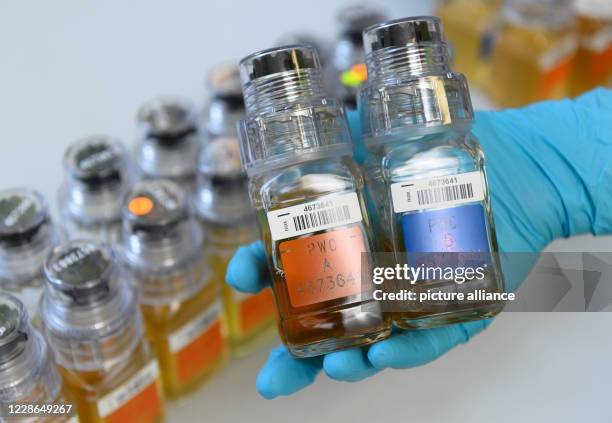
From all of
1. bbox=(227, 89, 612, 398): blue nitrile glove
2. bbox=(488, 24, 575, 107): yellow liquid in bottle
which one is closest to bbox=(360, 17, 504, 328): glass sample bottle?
bbox=(227, 89, 612, 398): blue nitrile glove

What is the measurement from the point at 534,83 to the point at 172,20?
0.74 metres

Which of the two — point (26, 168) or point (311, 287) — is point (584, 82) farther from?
point (26, 168)

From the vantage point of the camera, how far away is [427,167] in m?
0.62

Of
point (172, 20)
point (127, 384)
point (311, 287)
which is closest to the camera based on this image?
point (311, 287)

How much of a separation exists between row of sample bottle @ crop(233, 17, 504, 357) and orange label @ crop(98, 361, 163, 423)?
0.72ft

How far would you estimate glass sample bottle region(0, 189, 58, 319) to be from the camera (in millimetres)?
770

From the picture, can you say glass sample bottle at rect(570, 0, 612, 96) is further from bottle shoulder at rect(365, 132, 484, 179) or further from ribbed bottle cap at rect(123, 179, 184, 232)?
ribbed bottle cap at rect(123, 179, 184, 232)

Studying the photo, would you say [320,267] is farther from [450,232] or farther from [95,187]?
[95,187]

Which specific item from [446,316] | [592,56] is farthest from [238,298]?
[592,56]

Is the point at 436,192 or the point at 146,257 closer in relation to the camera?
the point at 436,192

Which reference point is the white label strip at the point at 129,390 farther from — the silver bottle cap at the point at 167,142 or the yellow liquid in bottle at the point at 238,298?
the silver bottle cap at the point at 167,142

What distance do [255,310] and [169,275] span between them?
0.15m

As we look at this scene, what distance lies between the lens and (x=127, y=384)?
72cm

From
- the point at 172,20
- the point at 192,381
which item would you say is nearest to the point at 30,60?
the point at 172,20
